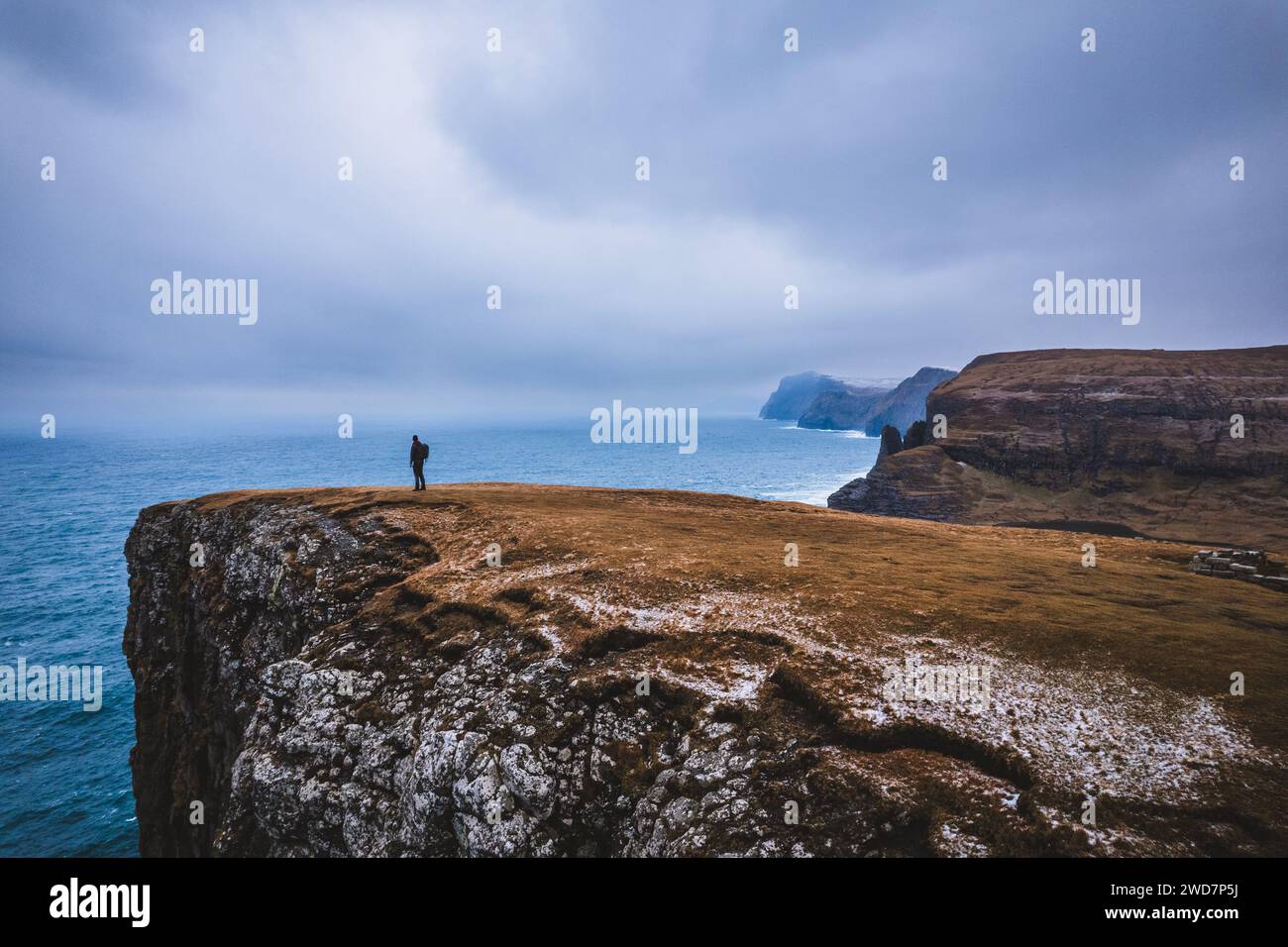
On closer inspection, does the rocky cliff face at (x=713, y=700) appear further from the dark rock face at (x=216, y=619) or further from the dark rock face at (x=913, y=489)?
the dark rock face at (x=913, y=489)

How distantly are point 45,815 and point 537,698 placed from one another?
48410mm

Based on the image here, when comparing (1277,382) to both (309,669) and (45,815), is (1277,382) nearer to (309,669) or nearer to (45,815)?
(309,669)

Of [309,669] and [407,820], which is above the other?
[309,669]

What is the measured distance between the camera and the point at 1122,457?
138125mm

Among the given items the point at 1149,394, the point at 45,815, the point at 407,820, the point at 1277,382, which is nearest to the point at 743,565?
the point at 407,820

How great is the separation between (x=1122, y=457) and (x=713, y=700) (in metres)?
171

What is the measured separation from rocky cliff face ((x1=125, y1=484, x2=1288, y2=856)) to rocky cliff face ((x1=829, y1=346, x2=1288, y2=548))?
110 metres

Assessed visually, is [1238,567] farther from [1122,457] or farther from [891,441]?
[1122,457]

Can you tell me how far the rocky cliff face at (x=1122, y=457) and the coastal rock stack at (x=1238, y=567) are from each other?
98.6 meters

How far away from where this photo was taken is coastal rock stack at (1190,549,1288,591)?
83.3 ft

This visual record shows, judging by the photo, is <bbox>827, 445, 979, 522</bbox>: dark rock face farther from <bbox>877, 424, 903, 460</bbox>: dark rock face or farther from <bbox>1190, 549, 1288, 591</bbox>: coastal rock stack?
<bbox>1190, 549, 1288, 591</bbox>: coastal rock stack
